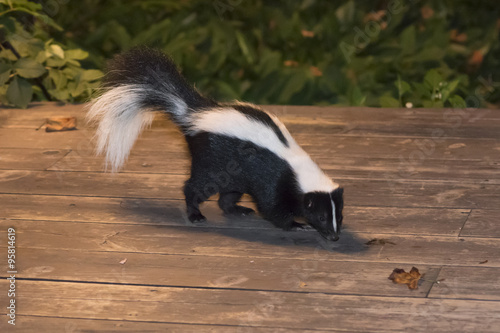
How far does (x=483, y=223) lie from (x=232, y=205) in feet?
3.46

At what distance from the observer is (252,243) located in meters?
2.97

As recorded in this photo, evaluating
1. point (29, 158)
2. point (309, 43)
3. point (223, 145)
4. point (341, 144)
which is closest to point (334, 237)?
point (223, 145)

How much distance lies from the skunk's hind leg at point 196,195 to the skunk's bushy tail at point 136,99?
0.91 feet

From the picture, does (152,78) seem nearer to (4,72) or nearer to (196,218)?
(196,218)

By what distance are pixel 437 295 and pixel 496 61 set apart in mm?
4183

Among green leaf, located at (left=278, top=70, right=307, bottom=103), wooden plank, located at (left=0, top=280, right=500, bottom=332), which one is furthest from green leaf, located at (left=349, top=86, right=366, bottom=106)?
wooden plank, located at (left=0, top=280, right=500, bottom=332)

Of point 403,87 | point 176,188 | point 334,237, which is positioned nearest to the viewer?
point 334,237

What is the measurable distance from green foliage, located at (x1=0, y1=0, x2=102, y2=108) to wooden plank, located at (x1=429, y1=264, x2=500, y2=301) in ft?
9.12

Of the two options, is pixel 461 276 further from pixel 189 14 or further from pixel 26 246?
pixel 189 14

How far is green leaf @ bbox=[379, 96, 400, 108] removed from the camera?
5191mm

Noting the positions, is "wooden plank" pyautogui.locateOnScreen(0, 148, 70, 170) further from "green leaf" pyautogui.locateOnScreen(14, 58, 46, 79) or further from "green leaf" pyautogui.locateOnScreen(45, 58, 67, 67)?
"green leaf" pyautogui.locateOnScreen(45, 58, 67, 67)

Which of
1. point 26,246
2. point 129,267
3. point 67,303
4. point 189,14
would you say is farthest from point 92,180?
point 189,14

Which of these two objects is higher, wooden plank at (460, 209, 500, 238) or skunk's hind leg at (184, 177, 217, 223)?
wooden plank at (460, 209, 500, 238)

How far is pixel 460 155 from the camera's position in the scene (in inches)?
152
